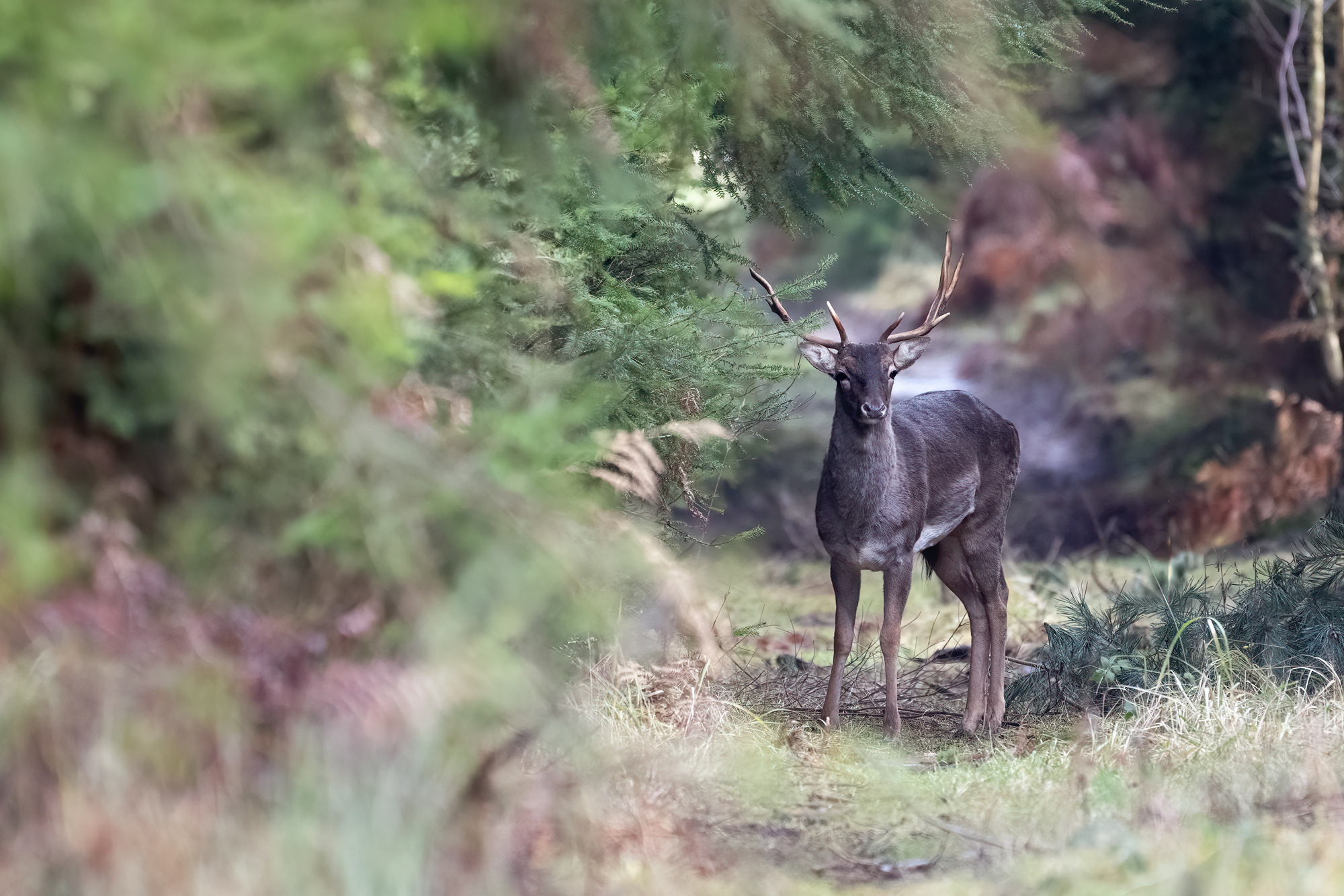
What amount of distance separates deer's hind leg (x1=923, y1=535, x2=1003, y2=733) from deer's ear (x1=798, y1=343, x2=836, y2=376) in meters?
1.41

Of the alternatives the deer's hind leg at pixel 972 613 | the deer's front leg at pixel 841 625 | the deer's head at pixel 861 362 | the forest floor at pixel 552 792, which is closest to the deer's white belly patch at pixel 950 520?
the deer's hind leg at pixel 972 613

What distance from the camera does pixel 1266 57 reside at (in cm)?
1241

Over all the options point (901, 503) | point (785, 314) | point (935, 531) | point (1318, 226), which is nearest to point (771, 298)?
point (785, 314)

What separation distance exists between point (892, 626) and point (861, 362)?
1.32m

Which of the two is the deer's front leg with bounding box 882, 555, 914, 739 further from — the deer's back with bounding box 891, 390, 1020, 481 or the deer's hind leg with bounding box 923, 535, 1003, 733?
the deer's back with bounding box 891, 390, 1020, 481

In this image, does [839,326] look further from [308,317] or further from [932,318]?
[308,317]

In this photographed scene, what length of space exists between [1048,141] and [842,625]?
908 centimetres

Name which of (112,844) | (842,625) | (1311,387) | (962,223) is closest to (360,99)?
(112,844)

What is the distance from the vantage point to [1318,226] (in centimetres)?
1138

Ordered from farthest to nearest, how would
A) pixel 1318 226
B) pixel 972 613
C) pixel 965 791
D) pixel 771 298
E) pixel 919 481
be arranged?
pixel 1318 226 < pixel 972 613 < pixel 919 481 < pixel 771 298 < pixel 965 791

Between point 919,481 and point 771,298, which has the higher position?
point 771,298

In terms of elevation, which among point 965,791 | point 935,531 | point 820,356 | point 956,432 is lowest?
point 935,531

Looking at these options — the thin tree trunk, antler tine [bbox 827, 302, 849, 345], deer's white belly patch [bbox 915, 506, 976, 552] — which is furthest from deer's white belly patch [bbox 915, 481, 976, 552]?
the thin tree trunk

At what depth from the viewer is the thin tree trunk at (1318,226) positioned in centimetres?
1120
